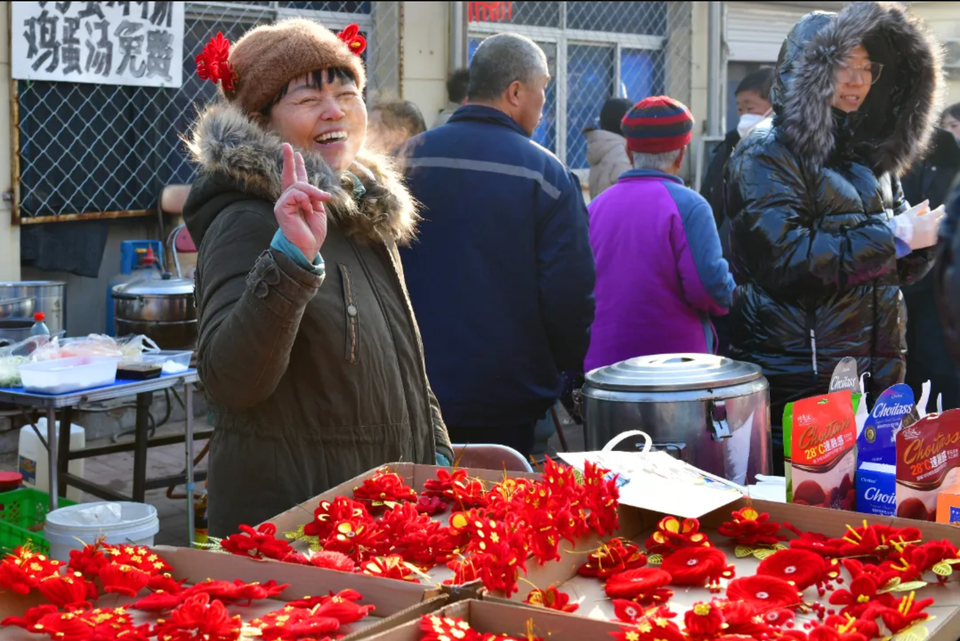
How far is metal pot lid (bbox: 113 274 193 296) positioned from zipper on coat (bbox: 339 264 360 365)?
3528 mm

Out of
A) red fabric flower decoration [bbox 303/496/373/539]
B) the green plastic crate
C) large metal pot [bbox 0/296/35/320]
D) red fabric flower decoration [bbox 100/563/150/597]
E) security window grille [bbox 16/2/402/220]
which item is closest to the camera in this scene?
red fabric flower decoration [bbox 100/563/150/597]

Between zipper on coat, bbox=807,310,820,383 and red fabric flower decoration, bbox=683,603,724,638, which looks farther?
zipper on coat, bbox=807,310,820,383

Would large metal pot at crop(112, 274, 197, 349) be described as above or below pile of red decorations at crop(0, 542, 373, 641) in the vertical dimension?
below

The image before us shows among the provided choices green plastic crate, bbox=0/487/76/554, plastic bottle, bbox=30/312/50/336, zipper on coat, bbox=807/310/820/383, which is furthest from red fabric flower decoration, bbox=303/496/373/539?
plastic bottle, bbox=30/312/50/336

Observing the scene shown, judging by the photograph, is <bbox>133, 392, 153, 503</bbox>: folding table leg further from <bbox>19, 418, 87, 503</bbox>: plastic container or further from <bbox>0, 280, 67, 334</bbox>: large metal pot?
<bbox>0, 280, 67, 334</bbox>: large metal pot

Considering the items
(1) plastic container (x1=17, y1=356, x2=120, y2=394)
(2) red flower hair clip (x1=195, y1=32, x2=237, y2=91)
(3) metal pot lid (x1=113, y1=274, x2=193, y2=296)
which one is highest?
(2) red flower hair clip (x1=195, y1=32, x2=237, y2=91)

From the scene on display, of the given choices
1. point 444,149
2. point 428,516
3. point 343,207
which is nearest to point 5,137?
point 444,149

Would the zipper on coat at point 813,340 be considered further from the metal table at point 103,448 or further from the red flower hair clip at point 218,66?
the metal table at point 103,448

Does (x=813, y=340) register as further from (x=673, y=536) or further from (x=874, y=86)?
(x=673, y=536)

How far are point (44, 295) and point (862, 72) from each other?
4136 mm

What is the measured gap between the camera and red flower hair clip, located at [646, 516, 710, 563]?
1.70m

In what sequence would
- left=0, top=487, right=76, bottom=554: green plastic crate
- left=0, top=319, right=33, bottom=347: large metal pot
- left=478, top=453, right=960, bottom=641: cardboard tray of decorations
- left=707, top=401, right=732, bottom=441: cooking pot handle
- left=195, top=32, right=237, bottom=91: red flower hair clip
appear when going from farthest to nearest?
left=0, top=319, right=33, bottom=347: large metal pot
left=0, top=487, right=76, bottom=554: green plastic crate
left=707, top=401, right=732, bottom=441: cooking pot handle
left=195, top=32, right=237, bottom=91: red flower hair clip
left=478, top=453, right=960, bottom=641: cardboard tray of decorations

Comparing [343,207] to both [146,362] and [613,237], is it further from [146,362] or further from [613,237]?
[146,362]

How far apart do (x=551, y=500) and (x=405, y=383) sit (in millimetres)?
675
